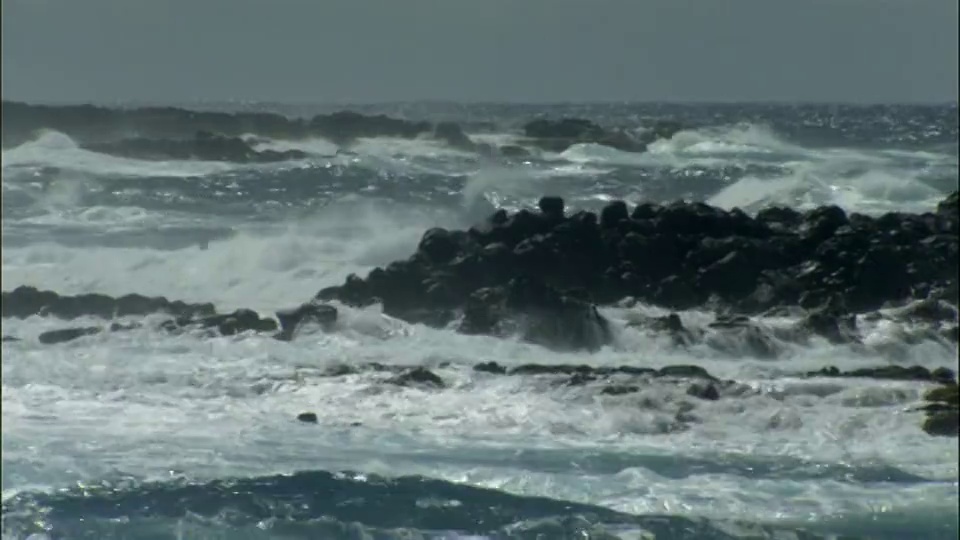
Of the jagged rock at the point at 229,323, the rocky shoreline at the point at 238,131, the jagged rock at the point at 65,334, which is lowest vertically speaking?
the jagged rock at the point at 65,334

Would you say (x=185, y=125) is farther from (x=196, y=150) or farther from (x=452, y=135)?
(x=452, y=135)

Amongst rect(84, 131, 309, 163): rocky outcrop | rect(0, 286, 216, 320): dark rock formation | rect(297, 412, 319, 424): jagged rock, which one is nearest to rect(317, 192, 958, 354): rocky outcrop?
rect(0, 286, 216, 320): dark rock formation

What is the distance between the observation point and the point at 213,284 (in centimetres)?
1337

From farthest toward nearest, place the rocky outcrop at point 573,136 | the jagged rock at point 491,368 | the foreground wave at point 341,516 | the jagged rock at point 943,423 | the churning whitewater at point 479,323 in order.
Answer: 1. the rocky outcrop at point 573,136
2. the jagged rock at point 491,368
3. the jagged rock at point 943,423
4. the churning whitewater at point 479,323
5. the foreground wave at point 341,516

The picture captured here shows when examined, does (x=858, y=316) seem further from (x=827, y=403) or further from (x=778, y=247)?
(x=827, y=403)

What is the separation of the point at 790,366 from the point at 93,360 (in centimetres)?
518

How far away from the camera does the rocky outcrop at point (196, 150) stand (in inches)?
656

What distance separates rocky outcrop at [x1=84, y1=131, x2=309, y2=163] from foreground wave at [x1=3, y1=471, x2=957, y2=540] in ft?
28.6

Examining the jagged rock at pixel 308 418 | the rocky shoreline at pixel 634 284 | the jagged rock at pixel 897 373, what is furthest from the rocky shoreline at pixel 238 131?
the jagged rock at pixel 308 418

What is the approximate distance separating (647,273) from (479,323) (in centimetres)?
166

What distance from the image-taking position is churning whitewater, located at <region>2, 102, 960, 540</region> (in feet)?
26.8

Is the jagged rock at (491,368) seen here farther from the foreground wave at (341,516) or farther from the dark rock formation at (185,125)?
the dark rock formation at (185,125)

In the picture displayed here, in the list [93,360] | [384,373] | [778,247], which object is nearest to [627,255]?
[778,247]

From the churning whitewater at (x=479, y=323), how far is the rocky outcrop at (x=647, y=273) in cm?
3
